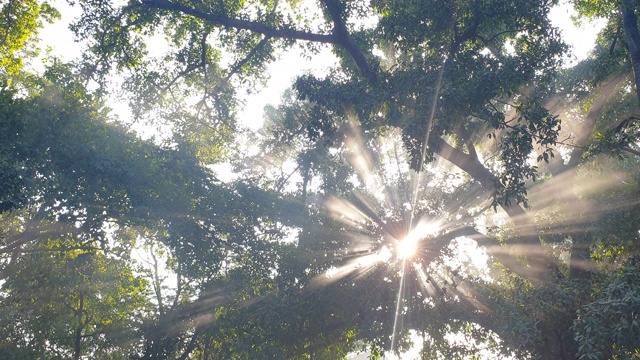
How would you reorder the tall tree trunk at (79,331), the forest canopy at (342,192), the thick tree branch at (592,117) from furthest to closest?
the tall tree trunk at (79,331) < the thick tree branch at (592,117) < the forest canopy at (342,192)

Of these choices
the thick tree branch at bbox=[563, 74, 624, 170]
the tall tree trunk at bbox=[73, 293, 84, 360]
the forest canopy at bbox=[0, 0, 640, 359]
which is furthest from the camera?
the tall tree trunk at bbox=[73, 293, 84, 360]

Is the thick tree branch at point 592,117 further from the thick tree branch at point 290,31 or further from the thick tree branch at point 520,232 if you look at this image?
the thick tree branch at point 290,31

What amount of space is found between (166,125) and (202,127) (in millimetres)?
1524

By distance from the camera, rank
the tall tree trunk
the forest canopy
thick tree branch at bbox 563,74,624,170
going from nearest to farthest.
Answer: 1. the forest canopy
2. thick tree branch at bbox 563,74,624,170
3. the tall tree trunk

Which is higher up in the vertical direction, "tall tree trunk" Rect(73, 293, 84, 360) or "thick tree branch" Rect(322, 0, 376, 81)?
"thick tree branch" Rect(322, 0, 376, 81)

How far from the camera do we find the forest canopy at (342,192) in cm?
1002

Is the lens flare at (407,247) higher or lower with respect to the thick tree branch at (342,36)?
lower

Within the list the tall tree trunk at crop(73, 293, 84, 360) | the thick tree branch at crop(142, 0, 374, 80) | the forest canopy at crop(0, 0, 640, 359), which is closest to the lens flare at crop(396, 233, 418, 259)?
the forest canopy at crop(0, 0, 640, 359)

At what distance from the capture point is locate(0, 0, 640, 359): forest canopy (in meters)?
10.0

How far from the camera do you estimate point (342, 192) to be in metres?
17.8

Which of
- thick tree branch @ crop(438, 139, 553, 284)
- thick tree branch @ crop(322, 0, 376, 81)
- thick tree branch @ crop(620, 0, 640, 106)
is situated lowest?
thick tree branch @ crop(438, 139, 553, 284)

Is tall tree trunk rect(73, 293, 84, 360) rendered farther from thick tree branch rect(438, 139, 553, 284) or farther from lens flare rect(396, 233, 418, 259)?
thick tree branch rect(438, 139, 553, 284)

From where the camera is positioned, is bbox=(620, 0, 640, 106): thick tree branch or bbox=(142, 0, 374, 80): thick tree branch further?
bbox=(142, 0, 374, 80): thick tree branch

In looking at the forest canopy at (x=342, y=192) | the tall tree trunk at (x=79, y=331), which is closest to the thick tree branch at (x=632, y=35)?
the forest canopy at (x=342, y=192)
